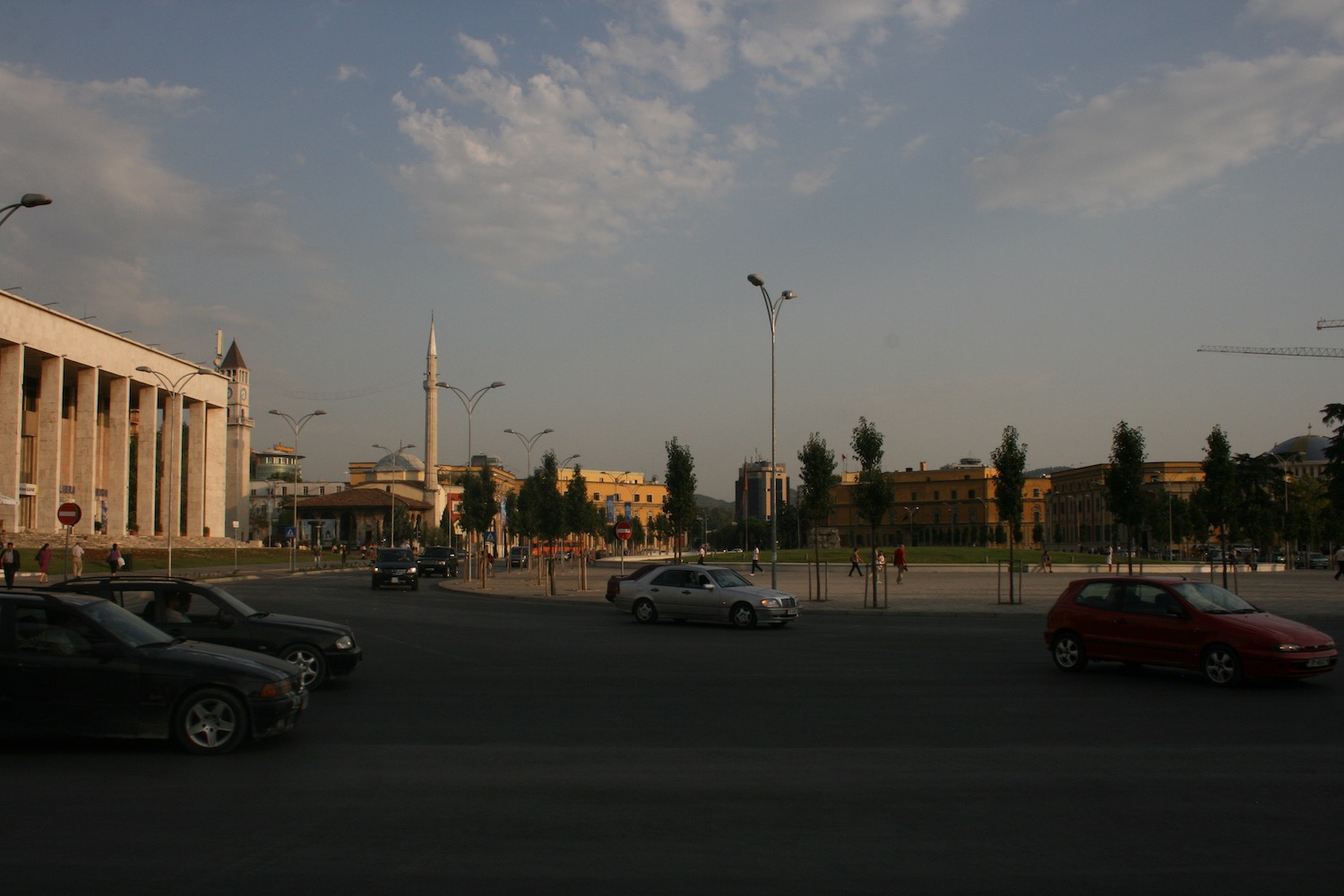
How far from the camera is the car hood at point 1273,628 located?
553 inches

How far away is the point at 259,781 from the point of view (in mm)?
8422

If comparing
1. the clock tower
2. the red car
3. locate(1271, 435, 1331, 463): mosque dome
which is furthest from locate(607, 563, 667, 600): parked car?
locate(1271, 435, 1331, 463): mosque dome

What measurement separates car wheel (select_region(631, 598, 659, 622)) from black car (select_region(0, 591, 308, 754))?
1698 centimetres

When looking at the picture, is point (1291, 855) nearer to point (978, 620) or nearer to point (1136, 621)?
point (1136, 621)

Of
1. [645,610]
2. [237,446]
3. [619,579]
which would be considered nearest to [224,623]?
[645,610]

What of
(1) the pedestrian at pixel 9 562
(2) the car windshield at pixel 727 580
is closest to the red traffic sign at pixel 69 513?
(1) the pedestrian at pixel 9 562

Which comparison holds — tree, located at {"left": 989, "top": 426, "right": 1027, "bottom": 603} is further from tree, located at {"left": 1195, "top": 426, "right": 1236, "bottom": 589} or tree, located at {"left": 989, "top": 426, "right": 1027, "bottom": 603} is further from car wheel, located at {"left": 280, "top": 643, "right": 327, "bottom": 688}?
car wheel, located at {"left": 280, "top": 643, "right": 327, "bottom": 688}

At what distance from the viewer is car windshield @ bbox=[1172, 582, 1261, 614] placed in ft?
48.8

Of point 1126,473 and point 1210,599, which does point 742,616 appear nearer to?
point 1210,599

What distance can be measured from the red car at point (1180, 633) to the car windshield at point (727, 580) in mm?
10122

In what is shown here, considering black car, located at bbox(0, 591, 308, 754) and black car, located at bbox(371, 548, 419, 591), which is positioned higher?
black car, located at bbox(0, 591, 308, 754)

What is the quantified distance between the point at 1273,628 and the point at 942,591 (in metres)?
26.7

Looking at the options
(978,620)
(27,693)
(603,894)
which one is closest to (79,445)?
(978,620)

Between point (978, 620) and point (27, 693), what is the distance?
22476 mm
